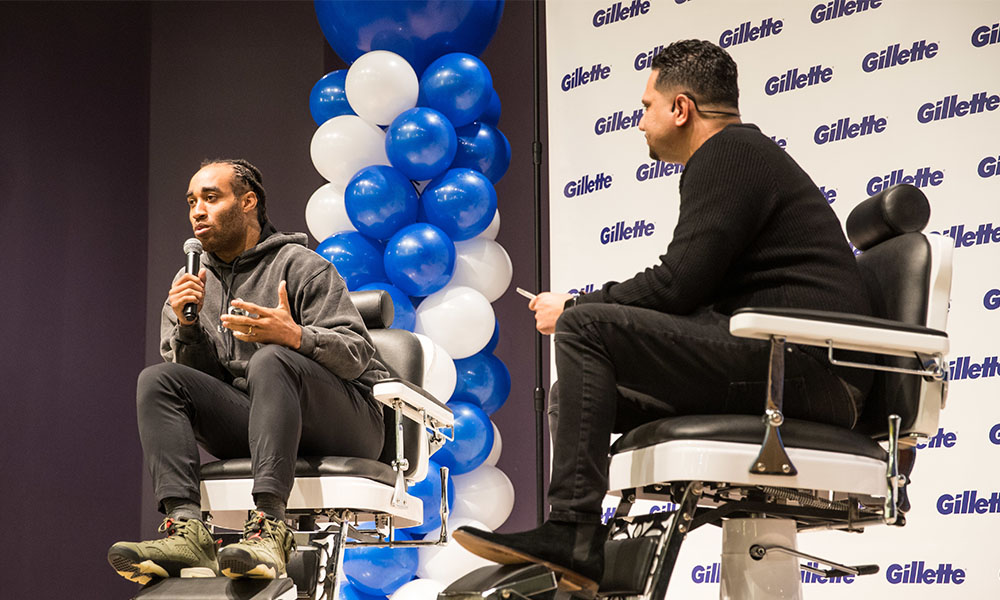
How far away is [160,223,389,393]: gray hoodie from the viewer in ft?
8.36

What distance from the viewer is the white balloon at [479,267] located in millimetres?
4059

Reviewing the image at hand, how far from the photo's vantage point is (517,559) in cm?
172

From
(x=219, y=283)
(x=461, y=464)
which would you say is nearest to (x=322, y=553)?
(x=219, y=283)

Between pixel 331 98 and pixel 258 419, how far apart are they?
2319 millimetres

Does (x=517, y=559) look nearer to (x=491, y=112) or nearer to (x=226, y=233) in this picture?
(x=226, y=233)

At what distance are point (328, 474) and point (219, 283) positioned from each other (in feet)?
2.57

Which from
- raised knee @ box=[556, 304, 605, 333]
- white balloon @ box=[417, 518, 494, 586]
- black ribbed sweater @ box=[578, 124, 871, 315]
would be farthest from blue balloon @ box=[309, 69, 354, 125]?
raised knee @ box=[556, 304, 605, 333]

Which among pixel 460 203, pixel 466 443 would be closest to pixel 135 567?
pixel 466 443

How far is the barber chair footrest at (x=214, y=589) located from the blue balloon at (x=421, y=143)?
2209 millimetres

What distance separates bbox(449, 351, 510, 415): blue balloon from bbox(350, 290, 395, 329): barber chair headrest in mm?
1029

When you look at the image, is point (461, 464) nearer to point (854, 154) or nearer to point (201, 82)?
point (854, 154)

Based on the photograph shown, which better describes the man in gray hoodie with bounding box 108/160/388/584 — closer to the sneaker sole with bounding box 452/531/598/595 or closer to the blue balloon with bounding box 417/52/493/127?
the sneaker sole with bounding box 452/531/598/595

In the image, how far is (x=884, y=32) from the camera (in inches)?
139

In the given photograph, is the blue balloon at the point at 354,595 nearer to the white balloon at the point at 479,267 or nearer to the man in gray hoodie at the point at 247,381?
the white balloon at the point at 479,267
